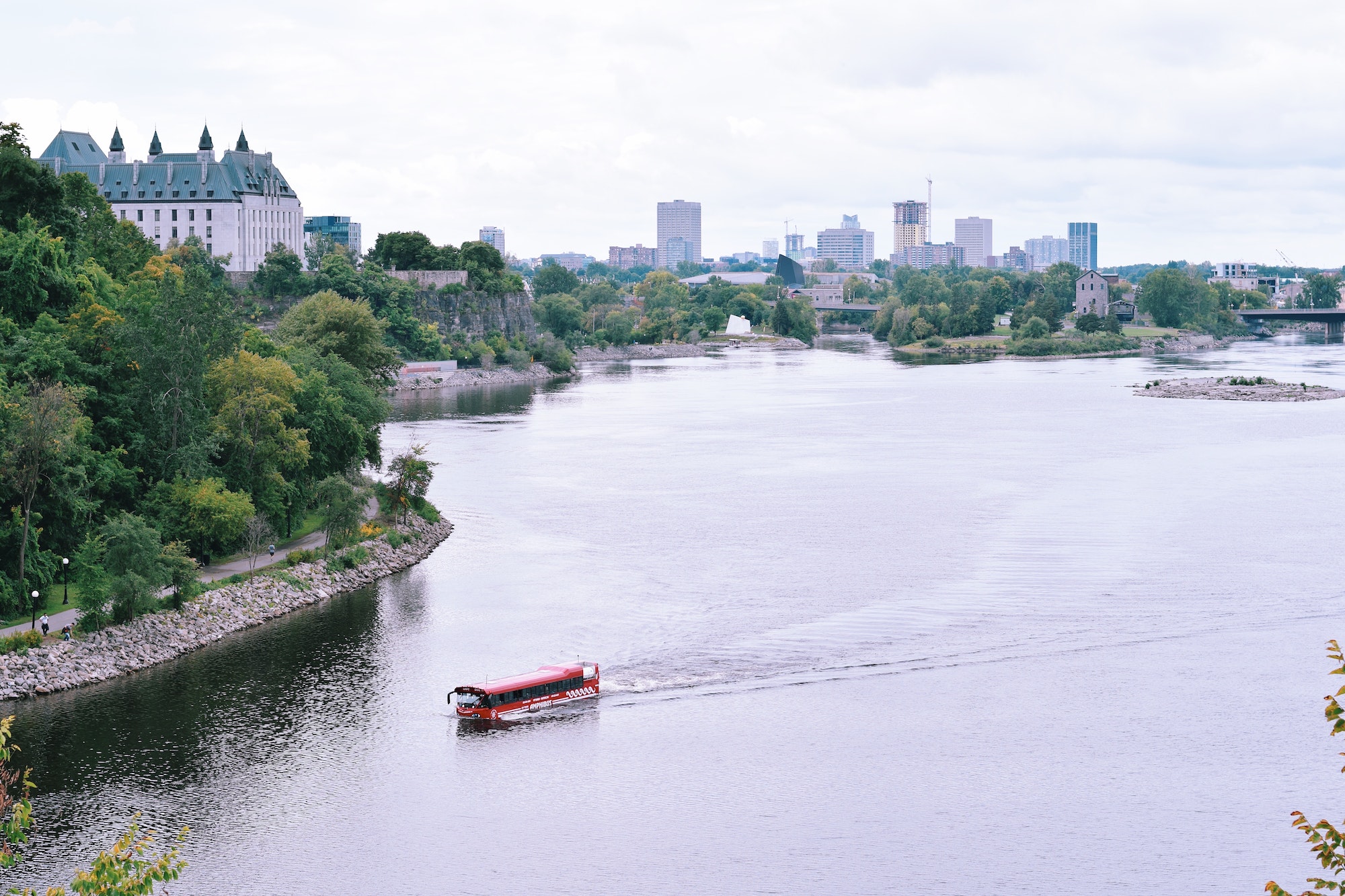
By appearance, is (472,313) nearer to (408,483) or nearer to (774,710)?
(408,483)

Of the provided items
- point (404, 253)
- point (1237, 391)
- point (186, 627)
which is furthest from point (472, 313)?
point (186, 627)

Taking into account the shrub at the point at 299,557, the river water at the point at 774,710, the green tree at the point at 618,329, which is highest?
the green tree at the point at 618,329

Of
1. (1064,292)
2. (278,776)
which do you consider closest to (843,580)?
(278,776)

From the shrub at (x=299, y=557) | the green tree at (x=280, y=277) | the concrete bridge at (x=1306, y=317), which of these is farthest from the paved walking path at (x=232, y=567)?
the concrete bridge at (x=1306, y=317)

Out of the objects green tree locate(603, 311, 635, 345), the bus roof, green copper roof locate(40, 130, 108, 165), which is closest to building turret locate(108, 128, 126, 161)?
green copper roof locate(40, 130, 108, 165)

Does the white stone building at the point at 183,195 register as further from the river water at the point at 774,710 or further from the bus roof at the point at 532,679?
the bus roof at the point at 532,679

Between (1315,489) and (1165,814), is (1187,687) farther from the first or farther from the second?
(1315,489)

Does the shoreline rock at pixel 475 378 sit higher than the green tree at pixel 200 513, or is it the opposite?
the shoreline rock at pixel 475 378
